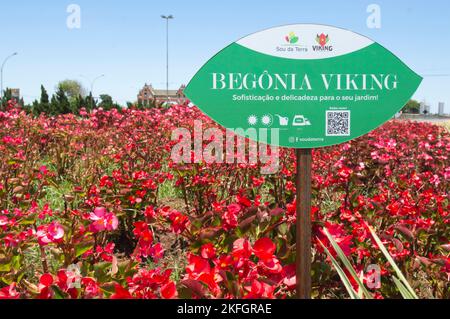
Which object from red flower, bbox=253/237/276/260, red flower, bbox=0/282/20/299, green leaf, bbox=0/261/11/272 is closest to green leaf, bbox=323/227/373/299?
red flower, bbox=253/237/276/260

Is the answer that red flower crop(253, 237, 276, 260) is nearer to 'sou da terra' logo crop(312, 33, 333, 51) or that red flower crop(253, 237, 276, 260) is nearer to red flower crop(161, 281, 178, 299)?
red flower crop(161, 281, 178, 299)

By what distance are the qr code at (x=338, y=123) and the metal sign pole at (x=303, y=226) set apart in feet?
0.39

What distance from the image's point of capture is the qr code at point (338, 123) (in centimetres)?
185

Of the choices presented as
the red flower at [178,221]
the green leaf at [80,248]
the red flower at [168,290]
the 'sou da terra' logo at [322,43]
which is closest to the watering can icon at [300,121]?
the 'sou da terra' logo at [322,43]

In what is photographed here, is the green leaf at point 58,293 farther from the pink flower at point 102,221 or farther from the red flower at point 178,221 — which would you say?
the red flower at point 178,221

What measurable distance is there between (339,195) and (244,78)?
9.09 ft

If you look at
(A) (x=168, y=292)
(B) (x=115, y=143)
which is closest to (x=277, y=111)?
(A) (x=168, y=292)

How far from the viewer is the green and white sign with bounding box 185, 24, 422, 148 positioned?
1.81 meters

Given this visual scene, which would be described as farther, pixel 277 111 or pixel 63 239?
pixel 63 239

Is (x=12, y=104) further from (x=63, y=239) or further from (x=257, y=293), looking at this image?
(x=257, y=293)

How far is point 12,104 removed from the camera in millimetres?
7340
